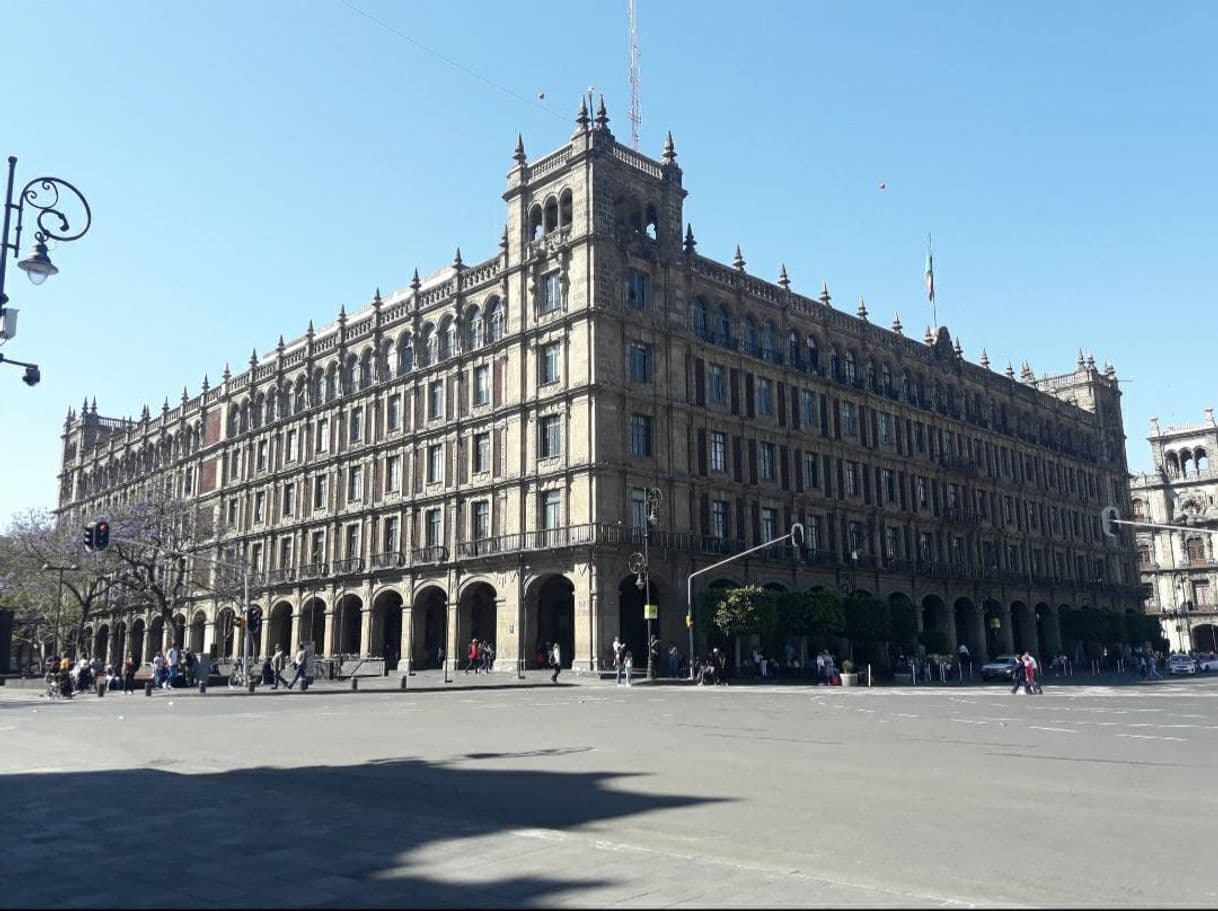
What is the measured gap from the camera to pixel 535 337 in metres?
51.0

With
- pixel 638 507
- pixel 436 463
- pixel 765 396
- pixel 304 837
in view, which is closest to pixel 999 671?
pixel 765 396

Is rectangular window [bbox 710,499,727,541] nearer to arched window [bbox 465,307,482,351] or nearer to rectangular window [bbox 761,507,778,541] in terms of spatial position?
rectangular window [bbox 761,507,778,541]

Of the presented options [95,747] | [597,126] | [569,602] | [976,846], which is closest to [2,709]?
[95,747]

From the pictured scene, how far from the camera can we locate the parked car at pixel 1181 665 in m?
61.3

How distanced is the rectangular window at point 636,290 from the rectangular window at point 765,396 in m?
9.42

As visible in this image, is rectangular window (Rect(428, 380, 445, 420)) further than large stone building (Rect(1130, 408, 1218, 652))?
No

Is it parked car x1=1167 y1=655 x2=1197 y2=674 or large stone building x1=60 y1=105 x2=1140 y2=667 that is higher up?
large stone building x1=60 y1=105 x2=1140 y2=667

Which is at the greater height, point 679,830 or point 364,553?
point 364,553

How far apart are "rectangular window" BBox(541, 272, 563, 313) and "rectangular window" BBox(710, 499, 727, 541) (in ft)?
42.4

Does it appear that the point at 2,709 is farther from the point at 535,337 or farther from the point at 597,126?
the point at 597,126

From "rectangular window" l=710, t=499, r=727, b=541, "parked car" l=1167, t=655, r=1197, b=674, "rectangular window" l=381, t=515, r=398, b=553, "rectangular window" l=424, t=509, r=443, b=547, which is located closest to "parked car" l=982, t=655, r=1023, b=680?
"rectangular window" l=710, t=499, r=727, b=541

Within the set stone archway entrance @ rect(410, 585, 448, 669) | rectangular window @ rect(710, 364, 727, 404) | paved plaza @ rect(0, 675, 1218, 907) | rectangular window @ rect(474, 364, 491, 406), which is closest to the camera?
paved plaza @ rect(0, 675, 1218, 907)

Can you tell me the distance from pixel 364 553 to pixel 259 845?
52.7 meters

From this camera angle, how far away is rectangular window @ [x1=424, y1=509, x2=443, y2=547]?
5500 centimetres
